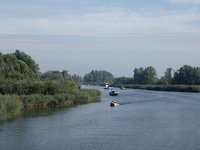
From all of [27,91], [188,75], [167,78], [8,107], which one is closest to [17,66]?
[27,91]

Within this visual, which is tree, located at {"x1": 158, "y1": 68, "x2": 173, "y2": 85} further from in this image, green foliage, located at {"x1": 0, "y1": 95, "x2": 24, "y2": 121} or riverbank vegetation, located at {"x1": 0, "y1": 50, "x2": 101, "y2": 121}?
green foliage, located at {"x1": 0, "y1": 95, "x2": 24, "y2": 121}

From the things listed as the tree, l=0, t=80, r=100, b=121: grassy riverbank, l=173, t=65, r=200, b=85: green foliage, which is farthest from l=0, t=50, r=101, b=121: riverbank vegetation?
the tree

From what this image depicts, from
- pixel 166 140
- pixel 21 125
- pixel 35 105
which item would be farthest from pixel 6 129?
pixel 35 105

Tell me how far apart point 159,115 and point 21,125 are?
19.1m

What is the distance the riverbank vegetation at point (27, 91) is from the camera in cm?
6078

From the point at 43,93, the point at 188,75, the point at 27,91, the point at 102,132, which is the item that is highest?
the point at 188,75

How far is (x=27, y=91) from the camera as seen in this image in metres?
82.8

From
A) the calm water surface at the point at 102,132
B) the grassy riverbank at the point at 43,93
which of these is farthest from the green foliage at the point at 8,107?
the grassy riverbank at the point at 43,93

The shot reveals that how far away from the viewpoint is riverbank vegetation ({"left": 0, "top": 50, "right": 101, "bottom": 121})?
199 ft

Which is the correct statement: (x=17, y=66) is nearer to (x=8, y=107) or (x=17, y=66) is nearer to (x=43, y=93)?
(x=43, y=93)

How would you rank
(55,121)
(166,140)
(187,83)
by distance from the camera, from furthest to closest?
(187,83), (55,121), (166,140)

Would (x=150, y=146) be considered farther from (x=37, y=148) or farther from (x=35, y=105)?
(x=35, y=105)

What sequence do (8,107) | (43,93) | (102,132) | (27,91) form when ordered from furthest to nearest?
1. (43,93)
2. (27,91)
3. (8,107)
4. (102,132)

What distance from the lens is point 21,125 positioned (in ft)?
167
